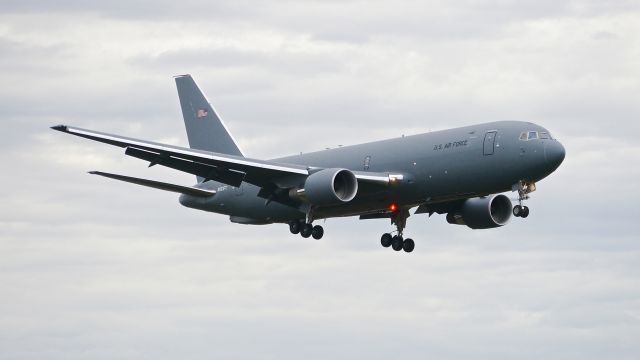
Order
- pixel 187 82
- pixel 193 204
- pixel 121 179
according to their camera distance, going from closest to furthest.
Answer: pixel 121 179 → pixel 193 204 → pixel 187 82

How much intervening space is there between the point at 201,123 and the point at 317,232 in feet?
49.4

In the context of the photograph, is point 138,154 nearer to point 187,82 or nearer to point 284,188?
point 284,188

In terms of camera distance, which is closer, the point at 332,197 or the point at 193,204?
the point at 332,197

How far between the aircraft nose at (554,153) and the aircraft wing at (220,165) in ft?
25.5

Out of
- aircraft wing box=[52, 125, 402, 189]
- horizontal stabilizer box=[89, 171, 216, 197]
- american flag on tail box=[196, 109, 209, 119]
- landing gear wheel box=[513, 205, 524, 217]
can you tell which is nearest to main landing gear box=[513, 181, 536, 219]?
landing gear wheel box=[513, 205, 524, 217]

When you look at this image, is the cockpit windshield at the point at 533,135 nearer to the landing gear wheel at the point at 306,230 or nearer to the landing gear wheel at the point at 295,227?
the landing gear wheel at the point at 306,230

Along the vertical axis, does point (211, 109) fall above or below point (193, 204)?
above

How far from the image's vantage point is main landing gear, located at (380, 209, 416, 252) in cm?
8906

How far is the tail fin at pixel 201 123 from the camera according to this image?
319 ft

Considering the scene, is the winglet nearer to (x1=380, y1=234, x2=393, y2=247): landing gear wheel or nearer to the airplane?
the airplane

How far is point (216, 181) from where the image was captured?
289ft

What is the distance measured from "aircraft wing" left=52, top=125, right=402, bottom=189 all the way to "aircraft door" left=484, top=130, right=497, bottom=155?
494 centimetres

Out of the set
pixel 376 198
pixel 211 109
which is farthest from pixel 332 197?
pixel 211 109

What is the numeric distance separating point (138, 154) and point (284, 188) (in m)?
7.99
